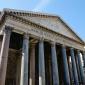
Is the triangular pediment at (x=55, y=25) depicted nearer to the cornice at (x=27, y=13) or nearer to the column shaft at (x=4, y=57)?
the cornice at (x=27, y=13)

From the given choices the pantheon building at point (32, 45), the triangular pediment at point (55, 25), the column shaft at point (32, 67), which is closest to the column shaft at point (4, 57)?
the pantheon building at point (32, 45)

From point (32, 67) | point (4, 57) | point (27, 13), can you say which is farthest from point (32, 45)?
point (4, 57)

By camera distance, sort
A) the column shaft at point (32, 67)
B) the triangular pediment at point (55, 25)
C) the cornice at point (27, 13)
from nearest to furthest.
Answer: the cornice at point (27, 13) → the column shaft at point (32, 67) → the triangular pediment at point (55, 25)

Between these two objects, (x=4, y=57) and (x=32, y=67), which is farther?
(x=32, y=67)

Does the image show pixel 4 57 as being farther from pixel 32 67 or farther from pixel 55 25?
pixel 55 25

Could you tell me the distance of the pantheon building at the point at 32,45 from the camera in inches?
451

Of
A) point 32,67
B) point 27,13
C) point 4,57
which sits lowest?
point 32,67

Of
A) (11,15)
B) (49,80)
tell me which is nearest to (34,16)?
(11,15)

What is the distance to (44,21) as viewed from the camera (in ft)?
50.1

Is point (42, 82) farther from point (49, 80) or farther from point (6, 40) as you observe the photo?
point (49, 80)

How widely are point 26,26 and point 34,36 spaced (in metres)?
1.25

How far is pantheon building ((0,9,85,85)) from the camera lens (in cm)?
1145

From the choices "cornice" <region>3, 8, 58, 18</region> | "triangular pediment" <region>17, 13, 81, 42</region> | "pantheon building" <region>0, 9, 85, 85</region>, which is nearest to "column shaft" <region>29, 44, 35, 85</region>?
"pantheon building" <region>0, 9, 85, 85</region>

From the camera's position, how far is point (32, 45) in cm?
1495
